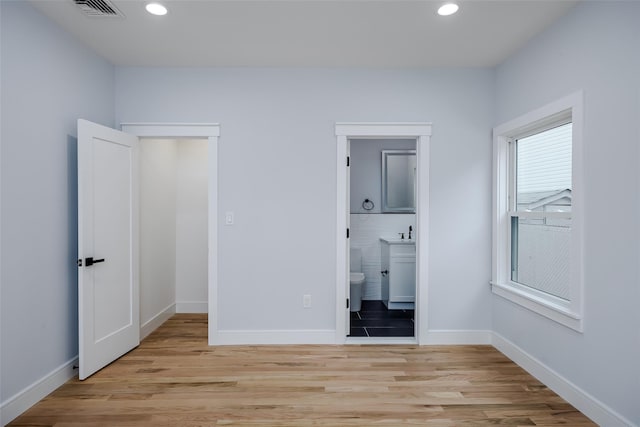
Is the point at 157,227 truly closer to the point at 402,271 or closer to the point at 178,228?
the point at 178,228

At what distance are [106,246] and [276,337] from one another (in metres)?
1.68

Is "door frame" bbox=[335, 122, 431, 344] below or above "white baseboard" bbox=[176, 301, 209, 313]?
above

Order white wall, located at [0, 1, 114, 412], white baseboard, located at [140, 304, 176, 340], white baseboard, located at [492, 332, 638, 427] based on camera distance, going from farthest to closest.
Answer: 1. white baseboard, located at [140, 304, 176, 340]
2. white wall, located at [0, 1, 114, 412]
3. white baseboard, located at [492, 332, 638, 427]

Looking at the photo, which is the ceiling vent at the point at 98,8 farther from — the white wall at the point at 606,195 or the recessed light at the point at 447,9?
the white wall at the point at 606,195

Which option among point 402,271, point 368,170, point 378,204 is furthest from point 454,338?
point 368,170

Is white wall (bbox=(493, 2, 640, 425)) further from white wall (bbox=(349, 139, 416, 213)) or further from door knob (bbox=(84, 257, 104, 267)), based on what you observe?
door knob (bbox=(84, 257, 104, 267))

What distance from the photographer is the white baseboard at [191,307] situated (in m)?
4.43

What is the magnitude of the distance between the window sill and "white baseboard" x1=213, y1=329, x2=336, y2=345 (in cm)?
158

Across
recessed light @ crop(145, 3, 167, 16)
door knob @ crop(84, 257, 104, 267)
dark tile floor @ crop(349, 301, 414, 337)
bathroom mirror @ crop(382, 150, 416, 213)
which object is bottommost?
dark tile floor @ crop(349, 301, 414, 337)

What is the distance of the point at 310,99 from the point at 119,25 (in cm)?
160

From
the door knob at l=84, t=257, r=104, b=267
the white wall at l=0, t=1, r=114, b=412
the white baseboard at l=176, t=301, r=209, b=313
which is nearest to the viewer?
the white wall at l=0, t=1, r=114, b=412

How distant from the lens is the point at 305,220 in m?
3.36

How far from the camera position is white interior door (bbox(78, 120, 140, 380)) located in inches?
103

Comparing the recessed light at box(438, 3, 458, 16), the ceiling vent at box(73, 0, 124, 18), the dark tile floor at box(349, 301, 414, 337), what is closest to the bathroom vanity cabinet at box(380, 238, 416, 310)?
the dark tile floor at box(349, 301, 414, 337)
